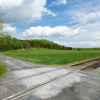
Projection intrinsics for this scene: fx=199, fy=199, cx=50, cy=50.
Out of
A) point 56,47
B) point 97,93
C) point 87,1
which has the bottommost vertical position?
point 97,93

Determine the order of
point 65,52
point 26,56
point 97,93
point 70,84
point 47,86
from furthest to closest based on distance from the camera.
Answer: point 65,52
point 26,56
point 70,84
point 47,86
point 97,93

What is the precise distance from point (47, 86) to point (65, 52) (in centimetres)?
1195

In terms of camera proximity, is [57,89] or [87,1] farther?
[57,89]

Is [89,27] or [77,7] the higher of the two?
[77,7]

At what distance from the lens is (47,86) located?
307 inches

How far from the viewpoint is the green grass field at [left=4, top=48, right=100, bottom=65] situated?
57.5ft

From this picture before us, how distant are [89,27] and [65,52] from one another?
38.6 ft

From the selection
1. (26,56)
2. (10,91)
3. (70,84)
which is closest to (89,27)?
(70,84)

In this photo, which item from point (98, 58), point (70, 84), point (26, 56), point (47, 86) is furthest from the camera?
point (98, 58)

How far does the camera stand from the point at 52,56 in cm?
1881

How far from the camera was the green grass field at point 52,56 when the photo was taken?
57.5 ft

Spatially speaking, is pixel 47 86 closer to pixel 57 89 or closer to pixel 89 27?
pixel 57 89

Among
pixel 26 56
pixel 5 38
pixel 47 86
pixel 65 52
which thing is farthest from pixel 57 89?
pixel 65 52

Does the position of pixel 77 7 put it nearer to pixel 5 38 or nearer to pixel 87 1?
pixel 87 1
